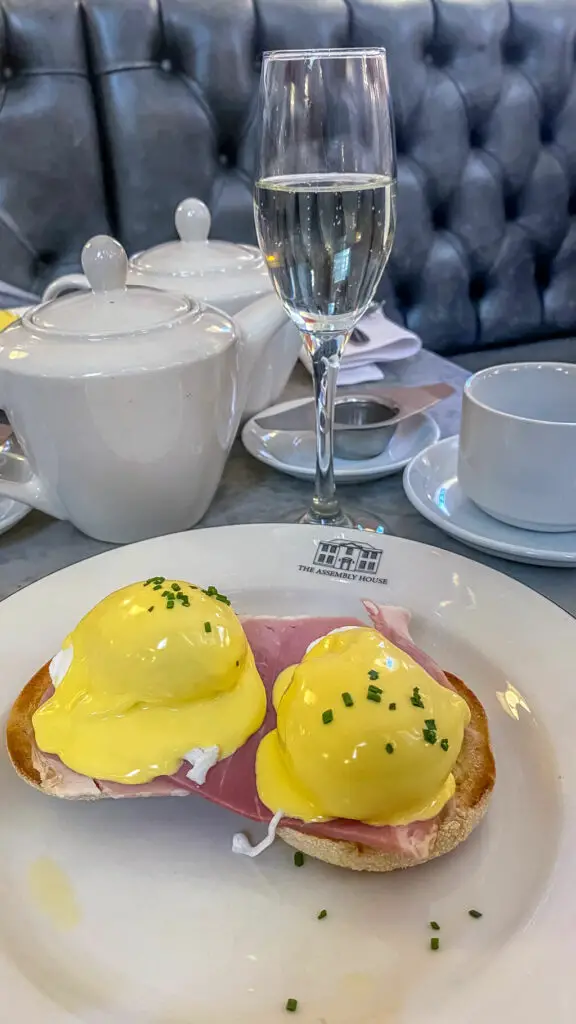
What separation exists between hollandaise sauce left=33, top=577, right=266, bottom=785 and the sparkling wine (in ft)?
1.02

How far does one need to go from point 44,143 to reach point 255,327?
3.23 feet

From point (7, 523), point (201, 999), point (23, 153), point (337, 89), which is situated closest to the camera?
point (201, 999)

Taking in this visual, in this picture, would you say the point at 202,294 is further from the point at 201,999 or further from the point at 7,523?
the point at 201,999

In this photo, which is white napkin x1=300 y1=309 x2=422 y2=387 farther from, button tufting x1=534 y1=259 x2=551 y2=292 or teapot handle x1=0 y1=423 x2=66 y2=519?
button tufting x1=534 y1=259 x2=551 y2=292

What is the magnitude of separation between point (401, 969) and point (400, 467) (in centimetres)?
54

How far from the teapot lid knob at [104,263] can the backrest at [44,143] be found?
27.6 inches

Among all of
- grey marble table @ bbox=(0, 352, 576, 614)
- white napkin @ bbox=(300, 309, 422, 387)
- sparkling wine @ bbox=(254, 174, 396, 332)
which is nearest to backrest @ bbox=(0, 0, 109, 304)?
white napkin @ bbox=(300, 309, 422, 387)

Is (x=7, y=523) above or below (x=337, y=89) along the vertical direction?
below

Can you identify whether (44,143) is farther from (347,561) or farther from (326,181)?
(347,561)

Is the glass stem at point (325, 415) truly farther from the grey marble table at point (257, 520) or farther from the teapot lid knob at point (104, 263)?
the teapot lid knob at point (104, 263)

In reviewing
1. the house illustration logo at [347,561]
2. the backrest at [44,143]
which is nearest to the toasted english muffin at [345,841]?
the house illustration logo at [347,561]

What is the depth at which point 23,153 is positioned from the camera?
59.2 inches

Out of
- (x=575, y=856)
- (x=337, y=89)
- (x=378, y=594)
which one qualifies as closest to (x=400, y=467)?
(x=378, y=594)

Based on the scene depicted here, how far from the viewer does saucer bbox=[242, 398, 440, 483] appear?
33.8 inches
